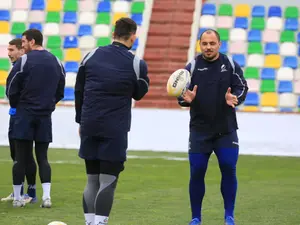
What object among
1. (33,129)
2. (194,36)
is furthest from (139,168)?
(194,36)

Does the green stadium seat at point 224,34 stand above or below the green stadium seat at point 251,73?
above

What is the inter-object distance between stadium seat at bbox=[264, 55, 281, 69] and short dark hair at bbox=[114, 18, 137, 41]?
16600 mm

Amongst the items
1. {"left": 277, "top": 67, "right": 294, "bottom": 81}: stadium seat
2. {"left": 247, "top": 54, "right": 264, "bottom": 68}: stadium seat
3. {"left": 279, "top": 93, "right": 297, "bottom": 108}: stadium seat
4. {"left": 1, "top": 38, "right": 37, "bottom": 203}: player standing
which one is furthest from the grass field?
{"left": 247, "top": 54, "right": 264, "bottom": 68}: stadium seat

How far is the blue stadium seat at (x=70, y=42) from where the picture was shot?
2591 cm

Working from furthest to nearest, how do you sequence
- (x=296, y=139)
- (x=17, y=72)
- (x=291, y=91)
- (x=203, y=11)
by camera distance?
1. (x=203, y=11)
2. (x=291, y=91)
3. (x=296, y=139)
4. (x=17, y=72)

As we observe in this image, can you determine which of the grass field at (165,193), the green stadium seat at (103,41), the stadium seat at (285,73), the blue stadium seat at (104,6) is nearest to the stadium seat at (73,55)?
the green stadium seat at (103,41)

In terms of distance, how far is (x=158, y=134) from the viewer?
20.4 metres

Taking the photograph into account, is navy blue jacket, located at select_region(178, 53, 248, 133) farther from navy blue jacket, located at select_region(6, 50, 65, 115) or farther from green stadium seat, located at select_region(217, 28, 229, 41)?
green stadium seat, located at select_region(217, 28, 229, 41)

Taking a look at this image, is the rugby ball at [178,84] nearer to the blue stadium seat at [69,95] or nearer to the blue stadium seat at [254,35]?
the blue stadium seat at [69,95]

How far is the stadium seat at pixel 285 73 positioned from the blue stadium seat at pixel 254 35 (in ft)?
3.40

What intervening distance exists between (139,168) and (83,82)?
25.9ft

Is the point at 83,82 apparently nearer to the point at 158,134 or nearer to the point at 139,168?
the point at 139,168

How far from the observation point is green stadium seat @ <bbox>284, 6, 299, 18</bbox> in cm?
2538

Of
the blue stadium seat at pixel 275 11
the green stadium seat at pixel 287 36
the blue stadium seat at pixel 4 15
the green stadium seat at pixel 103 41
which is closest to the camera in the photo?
the green stadium seat at pixel 287 36
